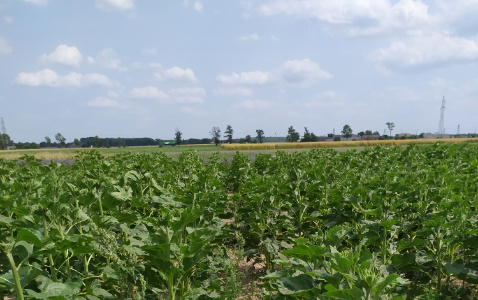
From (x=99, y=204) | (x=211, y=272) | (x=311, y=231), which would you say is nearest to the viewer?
(x=211, y=272)

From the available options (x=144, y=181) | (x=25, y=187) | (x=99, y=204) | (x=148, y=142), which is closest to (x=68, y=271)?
(x=99, y=204)

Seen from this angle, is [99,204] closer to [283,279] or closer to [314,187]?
[283,279]

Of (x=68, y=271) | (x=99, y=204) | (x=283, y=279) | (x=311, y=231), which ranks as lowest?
(x=311, y=231)

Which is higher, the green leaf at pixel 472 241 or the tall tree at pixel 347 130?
the tall tree at pixel 347 130

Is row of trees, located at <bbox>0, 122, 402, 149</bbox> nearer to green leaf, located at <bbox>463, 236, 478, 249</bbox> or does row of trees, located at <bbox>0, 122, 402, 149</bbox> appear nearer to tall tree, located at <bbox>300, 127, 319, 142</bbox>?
tall tree, located at <bbox>300, 127, 319, 142</bbox>

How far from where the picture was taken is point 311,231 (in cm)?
679

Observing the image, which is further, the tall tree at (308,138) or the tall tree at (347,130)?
the tall tree at (347,130)

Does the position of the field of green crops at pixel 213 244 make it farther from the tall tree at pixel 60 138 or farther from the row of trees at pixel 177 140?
the tall tree at pixel 60 138

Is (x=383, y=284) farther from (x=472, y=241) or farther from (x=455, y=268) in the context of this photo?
(x=472, y=241)

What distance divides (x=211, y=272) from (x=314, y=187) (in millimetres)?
2816

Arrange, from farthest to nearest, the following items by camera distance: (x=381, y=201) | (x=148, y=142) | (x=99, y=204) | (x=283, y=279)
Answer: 1. (x=148, y=142)
2. (x=381, y=201)
3. (x=99, y=204)
4. (x=283, y=279)

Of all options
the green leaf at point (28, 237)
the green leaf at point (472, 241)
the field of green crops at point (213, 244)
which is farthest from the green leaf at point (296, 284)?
the green leaf at point (472, 241)

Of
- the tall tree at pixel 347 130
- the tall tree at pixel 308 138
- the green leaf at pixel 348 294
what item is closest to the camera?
the green leaf at pixel 348 294

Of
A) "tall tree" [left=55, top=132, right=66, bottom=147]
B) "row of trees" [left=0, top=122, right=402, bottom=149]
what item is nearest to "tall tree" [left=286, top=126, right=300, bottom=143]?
"row of trees" [left=0, top=122, right=402, bottom=149]
